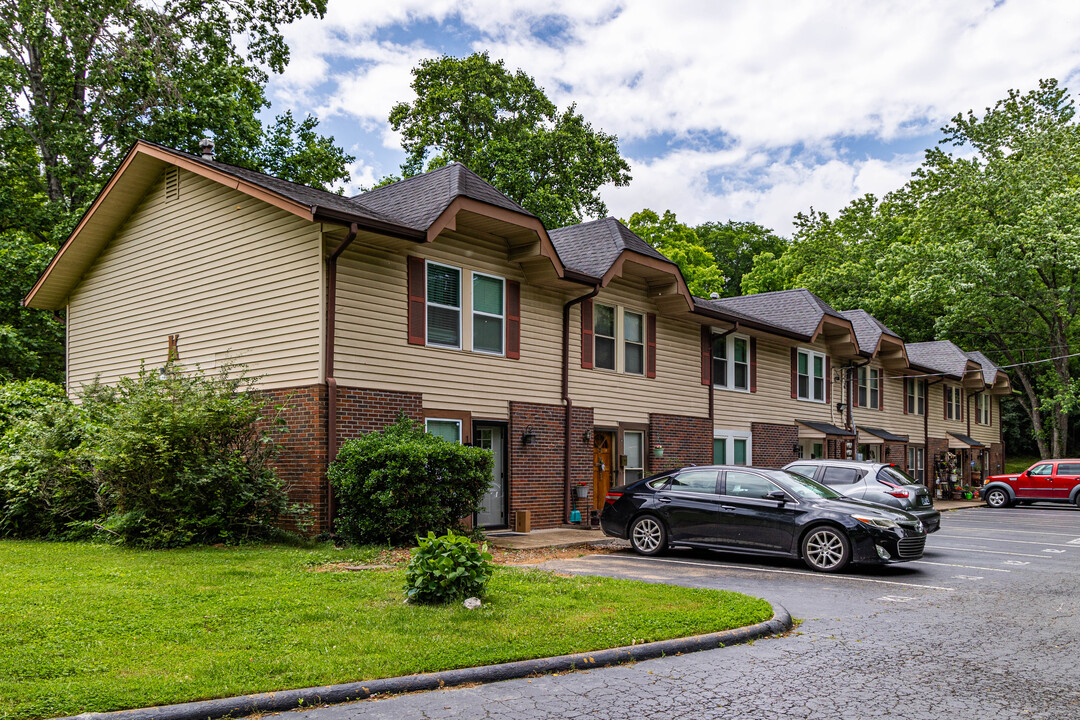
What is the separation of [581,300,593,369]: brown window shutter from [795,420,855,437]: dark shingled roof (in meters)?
10.7

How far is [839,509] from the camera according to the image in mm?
11797

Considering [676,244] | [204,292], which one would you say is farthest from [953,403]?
[204,292]

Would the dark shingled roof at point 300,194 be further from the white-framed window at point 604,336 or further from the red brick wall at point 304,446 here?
the white-framed window at point 604,336

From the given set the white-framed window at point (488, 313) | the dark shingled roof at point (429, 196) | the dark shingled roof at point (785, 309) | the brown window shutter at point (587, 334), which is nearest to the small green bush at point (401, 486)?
the white-framed window at point (488, 313)

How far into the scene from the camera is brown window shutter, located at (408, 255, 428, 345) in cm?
1419

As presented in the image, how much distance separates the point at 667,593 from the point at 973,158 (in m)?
40.5

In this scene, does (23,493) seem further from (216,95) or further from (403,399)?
(216,95)

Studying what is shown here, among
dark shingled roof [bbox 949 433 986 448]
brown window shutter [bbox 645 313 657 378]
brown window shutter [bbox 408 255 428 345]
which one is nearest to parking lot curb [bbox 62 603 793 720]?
brown window shutter [bbox 408 255 428 345]

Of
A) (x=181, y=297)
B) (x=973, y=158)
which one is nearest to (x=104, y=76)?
(x=181, y=297)

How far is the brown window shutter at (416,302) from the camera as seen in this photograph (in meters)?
14.2

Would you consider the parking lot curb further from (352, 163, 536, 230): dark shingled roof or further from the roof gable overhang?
(352, 163, 536, 230): dark shingled roof

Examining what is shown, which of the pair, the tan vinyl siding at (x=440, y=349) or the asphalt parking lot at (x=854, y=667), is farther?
the tan vinyl siding at (x=440, y=349)

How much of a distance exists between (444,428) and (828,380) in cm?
1766

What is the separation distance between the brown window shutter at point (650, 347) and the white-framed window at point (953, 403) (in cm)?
2386
